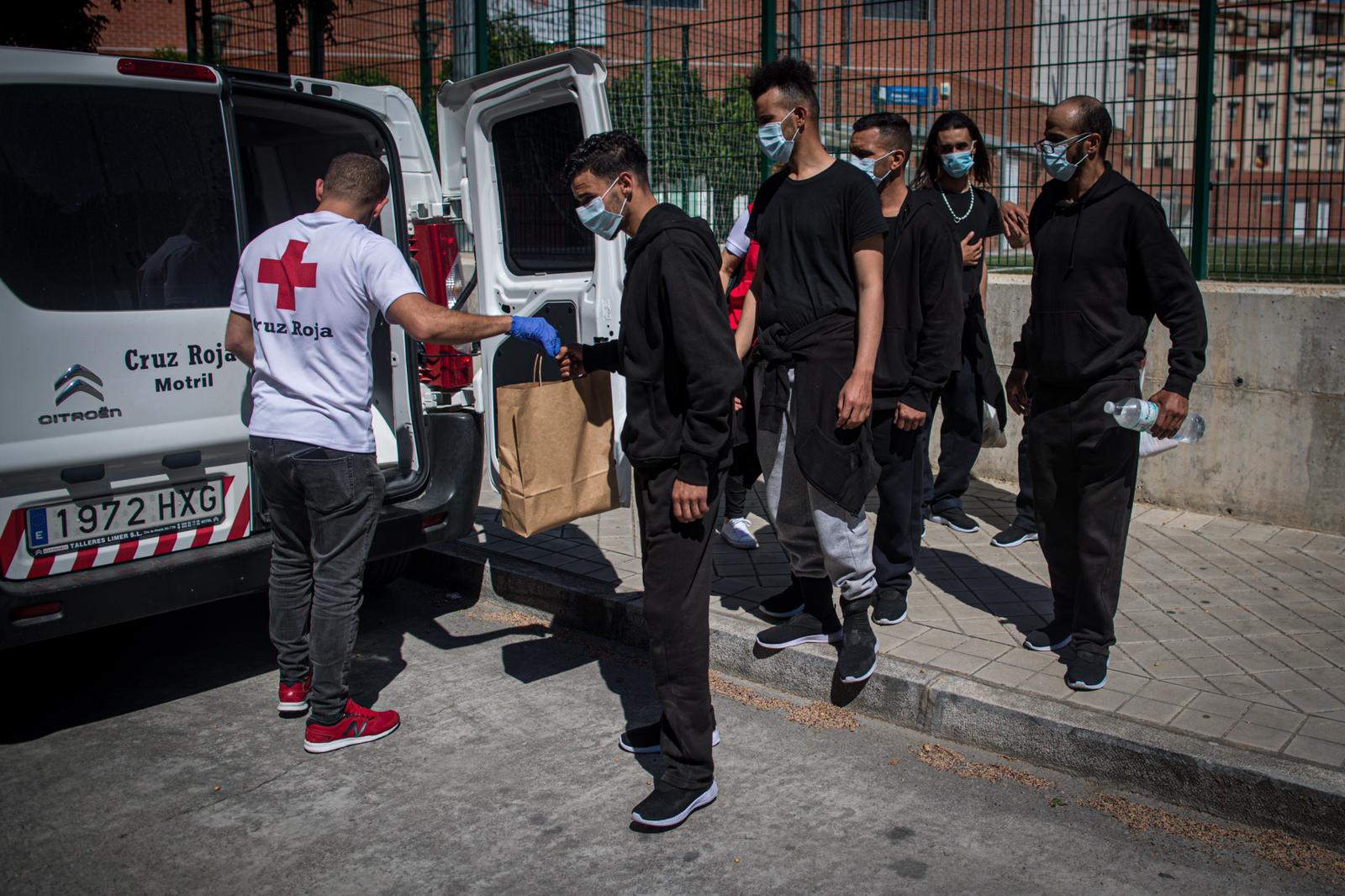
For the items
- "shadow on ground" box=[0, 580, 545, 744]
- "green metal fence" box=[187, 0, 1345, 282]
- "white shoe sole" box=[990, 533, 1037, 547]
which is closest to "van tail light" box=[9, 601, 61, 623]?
"shadow on ground" box=[0, 580, 545, 744]

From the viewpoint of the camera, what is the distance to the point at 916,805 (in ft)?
11.3

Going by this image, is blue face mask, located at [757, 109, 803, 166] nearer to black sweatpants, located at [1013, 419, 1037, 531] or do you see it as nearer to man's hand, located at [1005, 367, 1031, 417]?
man's hand, located at [1005, 367, 1031, 417]

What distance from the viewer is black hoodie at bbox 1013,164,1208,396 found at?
375 cm

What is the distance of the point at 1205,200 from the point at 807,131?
3372 millimetres

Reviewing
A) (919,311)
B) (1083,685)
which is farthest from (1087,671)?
(919,311)

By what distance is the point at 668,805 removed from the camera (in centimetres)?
332

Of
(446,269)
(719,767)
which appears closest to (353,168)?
(446,269)

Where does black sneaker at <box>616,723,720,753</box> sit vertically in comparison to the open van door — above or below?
below

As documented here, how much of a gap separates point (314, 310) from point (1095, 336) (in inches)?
106

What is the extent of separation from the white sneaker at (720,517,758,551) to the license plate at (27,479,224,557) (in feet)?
8.50

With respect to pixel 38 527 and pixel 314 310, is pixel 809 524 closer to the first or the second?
pixel 314 310

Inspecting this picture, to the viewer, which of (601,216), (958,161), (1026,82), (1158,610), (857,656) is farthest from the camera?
(1026,82)

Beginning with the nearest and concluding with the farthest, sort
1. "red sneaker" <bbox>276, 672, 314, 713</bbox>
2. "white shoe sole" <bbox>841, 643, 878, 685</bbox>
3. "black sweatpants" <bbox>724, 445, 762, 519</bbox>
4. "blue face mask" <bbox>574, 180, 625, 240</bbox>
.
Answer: "blue face mask" <bbox>574, 180, 625, 240</bbox>
"white shoe sole" <bbox>841, 643, 878, 685</bbox>
"red sneaker" <bbox>276, 672, 314, 713</bbox>
"black sweatpants" <bbox>724, 445, 762, 519</bbox>

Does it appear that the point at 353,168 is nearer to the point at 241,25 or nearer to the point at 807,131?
the point at 807,131
